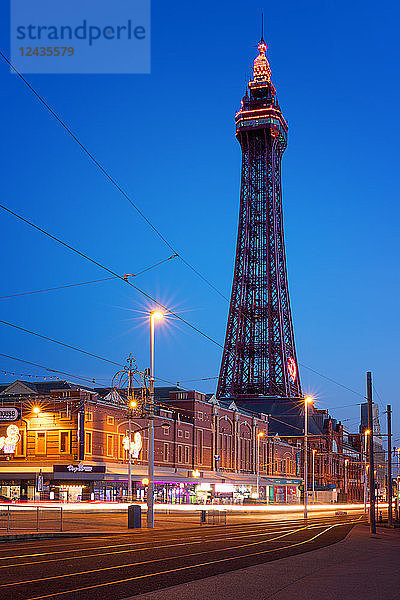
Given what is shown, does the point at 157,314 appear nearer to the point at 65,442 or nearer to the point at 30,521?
the point at 30,521

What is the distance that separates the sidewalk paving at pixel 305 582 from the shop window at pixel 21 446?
51.1 m

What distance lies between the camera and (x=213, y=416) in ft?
328

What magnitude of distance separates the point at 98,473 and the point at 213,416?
3117 centimetres

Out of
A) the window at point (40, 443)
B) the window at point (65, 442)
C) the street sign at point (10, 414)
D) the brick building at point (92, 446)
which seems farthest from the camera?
the street sign at point (10, 414)

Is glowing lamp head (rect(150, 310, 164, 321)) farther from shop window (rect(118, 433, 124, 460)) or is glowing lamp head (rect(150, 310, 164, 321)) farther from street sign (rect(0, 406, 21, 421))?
shop window (rect(118, 433, 124, 460))

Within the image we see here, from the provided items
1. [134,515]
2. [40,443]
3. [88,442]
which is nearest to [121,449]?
[88,442]

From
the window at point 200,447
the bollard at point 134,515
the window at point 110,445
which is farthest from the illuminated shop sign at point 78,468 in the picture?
the bollard at point 134,515

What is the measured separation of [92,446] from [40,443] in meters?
4.92

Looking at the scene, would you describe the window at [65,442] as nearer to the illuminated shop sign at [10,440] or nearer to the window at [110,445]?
the illuminated shop sign at [10,440]

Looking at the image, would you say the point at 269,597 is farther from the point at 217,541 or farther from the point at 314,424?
the point at 314,424

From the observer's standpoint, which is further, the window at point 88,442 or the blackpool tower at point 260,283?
the blackpool tower at point 260,283

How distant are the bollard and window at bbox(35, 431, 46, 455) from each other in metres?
33.9

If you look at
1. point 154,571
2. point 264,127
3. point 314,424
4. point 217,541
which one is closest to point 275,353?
point 314,424

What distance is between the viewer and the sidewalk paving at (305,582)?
15.4 metres
